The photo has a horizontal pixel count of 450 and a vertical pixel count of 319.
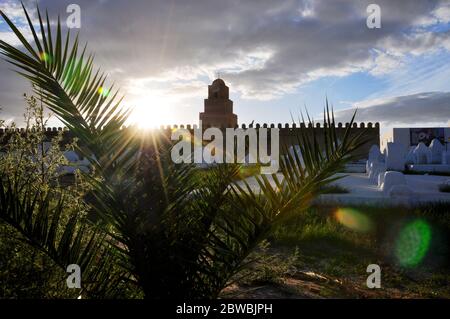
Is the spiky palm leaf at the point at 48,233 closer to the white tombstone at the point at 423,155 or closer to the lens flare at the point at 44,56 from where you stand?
the lens flare at the point at 44,56

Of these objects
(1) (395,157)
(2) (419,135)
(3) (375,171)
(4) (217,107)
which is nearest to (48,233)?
(3) (375,171)

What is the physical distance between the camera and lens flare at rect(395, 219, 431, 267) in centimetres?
512

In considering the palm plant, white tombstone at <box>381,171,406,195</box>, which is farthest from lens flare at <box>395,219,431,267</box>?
the palm plant

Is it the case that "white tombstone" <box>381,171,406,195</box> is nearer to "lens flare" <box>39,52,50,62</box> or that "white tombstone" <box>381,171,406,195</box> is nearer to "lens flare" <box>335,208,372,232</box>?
"lens flare" <box>335,208,372,232</box>

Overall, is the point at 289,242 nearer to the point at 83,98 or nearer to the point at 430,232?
the point at 430,232

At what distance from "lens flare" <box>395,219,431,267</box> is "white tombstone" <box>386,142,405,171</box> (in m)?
9.25

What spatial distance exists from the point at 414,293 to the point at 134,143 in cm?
347

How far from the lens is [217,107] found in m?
41.3

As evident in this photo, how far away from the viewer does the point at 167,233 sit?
5.77ft

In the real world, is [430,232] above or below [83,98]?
below

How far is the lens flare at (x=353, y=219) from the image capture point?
20.6 feet

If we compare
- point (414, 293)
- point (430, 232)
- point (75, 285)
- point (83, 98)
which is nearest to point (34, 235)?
point (75, 285)
